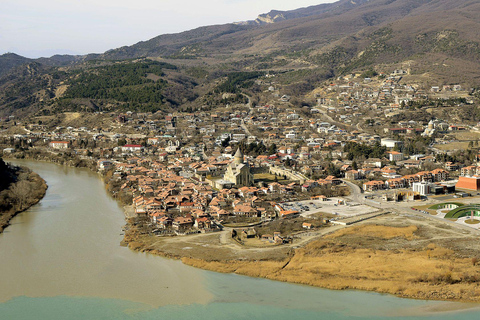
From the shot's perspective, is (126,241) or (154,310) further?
(126,241)

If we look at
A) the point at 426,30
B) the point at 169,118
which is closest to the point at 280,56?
the point at 426,30

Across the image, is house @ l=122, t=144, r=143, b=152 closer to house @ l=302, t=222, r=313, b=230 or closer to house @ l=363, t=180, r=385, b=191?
house @ l=363, t=180, r=385, b=191

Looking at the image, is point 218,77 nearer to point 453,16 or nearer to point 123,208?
point 453,16

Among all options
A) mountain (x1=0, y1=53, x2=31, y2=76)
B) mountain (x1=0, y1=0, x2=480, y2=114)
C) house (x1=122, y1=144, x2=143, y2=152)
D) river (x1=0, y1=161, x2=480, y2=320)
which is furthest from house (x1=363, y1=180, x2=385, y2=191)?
mountain (x1=0, y1=53, x2=31, y2=76)

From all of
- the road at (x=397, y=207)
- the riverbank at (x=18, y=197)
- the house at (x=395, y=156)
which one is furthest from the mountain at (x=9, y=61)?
the road at (x=397, y=207)

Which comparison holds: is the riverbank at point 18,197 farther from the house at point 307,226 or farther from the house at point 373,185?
the house at point 373,185

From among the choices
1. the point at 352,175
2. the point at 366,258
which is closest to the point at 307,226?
the point at 366,258

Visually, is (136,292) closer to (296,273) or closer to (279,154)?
(296,273)
